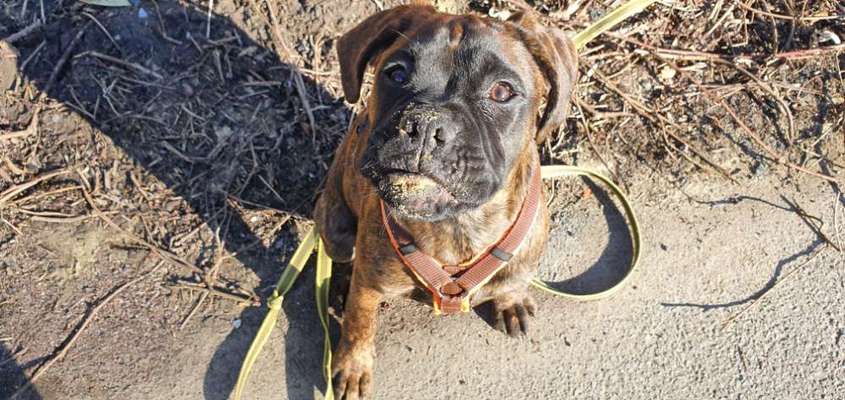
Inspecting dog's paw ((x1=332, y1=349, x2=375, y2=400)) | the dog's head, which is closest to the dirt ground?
dog's paw ((x1=332, y1=349, x2=375, y2=400))

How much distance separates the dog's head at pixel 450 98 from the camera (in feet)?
8.81

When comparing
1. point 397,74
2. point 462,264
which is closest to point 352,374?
point 462,264

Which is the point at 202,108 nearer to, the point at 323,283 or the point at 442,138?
the point at 323,283

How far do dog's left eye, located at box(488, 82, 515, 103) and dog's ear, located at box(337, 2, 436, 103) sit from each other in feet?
1.57

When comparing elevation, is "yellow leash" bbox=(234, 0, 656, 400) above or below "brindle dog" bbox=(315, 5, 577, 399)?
below

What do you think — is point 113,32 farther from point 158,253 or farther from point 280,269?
point 280,269

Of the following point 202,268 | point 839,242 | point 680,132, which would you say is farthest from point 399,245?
point 839,242

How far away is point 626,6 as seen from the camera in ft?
15.1

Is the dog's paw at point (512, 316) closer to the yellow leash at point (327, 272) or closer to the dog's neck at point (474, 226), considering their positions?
the yellow leash at point (327, 272)

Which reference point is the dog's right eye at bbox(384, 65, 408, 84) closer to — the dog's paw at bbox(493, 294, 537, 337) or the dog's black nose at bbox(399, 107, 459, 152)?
the dog's black nose at bbox(399, 107, 459, 152)

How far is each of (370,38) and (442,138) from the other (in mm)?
821

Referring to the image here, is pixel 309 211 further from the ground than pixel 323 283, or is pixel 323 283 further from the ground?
pixel 309 211

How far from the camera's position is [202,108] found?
4.46 metres

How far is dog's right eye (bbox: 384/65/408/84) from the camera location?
3021mm
